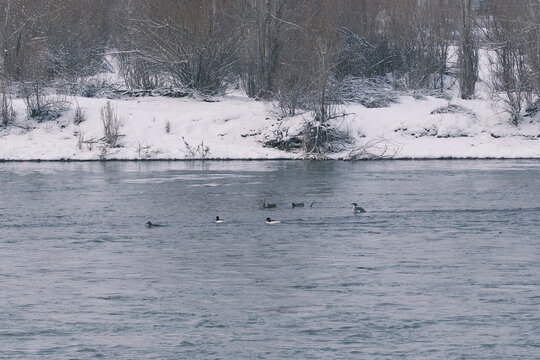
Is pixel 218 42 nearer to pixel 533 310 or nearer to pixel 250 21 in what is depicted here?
pixel 250 21

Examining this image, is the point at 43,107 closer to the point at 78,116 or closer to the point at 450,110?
the point at 78,116

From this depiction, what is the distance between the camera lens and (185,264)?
59.1 feet

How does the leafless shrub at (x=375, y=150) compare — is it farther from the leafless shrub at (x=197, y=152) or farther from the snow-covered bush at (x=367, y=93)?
the leafless shrub at (x=197, y=152)

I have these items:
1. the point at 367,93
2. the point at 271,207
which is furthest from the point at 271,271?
the point at 367,93

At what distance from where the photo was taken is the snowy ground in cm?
4106

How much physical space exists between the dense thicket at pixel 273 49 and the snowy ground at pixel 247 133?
1244 mm

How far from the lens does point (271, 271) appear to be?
17.2m

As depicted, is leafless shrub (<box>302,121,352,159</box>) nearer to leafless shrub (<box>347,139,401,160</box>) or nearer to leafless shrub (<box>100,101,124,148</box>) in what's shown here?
leafless shrub (<box>347,139,401,160</box>)

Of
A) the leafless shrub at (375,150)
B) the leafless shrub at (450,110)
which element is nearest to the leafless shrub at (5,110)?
the leafless shrub at (375,150)

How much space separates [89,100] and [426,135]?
1489 centimetres

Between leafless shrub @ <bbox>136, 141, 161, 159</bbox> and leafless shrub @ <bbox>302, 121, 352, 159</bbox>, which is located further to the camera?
leafless shrub @ <bbox>136, 141, 161, 159</bbox>

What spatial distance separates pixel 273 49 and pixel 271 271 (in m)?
30.8

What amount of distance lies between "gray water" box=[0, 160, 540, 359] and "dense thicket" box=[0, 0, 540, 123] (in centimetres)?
1434

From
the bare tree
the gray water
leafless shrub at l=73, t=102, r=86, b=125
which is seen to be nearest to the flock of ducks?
the gray water
